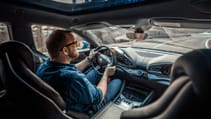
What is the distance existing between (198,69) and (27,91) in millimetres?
1306

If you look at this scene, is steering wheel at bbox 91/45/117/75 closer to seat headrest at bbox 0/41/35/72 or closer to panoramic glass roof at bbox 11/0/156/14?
panoramic glass roof at bbox 11/0/156/14

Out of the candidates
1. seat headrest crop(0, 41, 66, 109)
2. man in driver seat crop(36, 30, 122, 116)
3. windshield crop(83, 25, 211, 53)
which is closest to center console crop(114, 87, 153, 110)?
windshield crop(83, 25, 211, 53)

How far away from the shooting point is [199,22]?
149 cm

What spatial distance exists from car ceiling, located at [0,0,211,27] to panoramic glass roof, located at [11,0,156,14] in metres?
0.04

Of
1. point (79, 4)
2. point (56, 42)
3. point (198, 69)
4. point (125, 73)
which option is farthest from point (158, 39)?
point (198, 69)

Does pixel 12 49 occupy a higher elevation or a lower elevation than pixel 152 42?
higher

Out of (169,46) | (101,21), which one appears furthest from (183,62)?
(169,46)

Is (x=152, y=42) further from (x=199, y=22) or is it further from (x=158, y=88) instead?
(x=199, y=22)

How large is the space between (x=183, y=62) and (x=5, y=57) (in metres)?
1.43

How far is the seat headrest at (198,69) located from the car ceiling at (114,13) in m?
0.46

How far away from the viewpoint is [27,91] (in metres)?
1.80

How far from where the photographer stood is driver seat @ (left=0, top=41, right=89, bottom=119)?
1804 mm

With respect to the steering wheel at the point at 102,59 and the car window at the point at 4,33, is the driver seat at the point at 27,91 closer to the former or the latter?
the car window at the point at 4,33

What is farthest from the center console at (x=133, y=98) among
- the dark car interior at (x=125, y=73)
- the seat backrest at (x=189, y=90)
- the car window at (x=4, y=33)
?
the seat backrest at (x=189, y=90)
